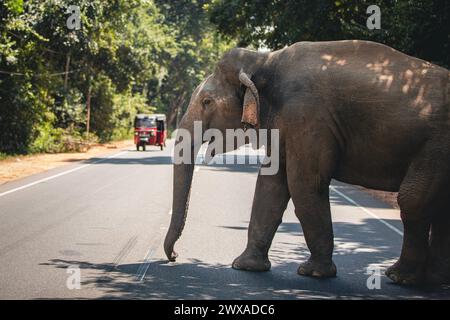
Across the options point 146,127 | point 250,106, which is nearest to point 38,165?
point 146,127

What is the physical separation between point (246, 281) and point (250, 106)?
6.25 feet

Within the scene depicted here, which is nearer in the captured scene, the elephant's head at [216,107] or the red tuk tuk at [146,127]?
the elephant's head at [216,107]

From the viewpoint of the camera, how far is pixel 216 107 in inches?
370

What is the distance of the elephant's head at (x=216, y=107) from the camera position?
361 inches

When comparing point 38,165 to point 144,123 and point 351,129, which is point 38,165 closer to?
point 144,123

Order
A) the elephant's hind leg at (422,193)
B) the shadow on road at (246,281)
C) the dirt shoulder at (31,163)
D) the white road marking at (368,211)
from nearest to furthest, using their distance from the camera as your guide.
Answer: the shadow on road at (246,281), the elephant's hind leg at (422,193), the white road marking at (368,211), the dirt shoulder at (31,163)

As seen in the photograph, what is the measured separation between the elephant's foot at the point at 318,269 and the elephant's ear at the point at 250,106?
65.8 inches

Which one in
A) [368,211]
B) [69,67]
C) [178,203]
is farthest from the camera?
[69,67]

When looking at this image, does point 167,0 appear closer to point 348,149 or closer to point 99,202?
point 99,202

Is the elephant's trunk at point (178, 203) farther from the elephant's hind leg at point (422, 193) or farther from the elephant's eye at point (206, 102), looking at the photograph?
the elephant's hind leg at point (422, 193)

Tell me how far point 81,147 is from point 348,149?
33323 mm

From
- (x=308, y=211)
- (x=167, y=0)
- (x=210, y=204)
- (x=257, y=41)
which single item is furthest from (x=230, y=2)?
(x=167, y=0)

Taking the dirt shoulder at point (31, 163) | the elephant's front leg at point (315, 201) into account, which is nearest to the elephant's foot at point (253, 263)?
the elephant's front leg at point (315, 201)

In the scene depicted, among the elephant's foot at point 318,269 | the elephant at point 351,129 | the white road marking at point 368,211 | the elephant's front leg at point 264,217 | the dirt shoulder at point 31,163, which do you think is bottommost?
the dirt shoulder at point 31,163
